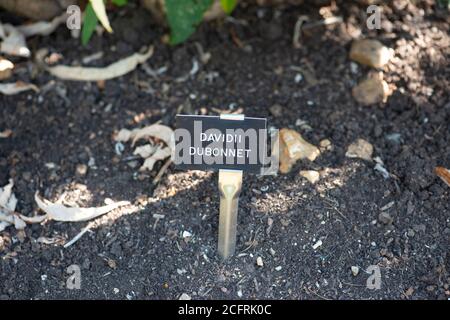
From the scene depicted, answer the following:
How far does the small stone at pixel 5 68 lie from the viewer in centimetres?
258

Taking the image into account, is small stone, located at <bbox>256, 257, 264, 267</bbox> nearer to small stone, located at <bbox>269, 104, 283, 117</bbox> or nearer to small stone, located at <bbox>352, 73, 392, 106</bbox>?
small stone, located at <bbox>269, 104, 283, 117</bbox>

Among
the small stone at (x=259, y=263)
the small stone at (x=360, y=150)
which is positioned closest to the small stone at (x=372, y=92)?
the small stone at (x=360, y=150)

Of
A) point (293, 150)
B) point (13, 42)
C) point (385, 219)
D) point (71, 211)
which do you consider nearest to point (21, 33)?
point (13, 42)

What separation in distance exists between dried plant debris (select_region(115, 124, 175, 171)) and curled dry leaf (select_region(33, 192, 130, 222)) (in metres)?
0.18

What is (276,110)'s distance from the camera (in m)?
2.51

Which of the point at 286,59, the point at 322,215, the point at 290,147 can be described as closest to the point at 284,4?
the point at 286,59

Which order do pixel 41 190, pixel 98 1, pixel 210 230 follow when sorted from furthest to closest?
pixel 41 190
pixel 210 230
pixel 98 1

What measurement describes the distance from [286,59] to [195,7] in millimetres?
396

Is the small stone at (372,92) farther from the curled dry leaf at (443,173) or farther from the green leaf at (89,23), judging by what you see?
the green leaf at (89,23)

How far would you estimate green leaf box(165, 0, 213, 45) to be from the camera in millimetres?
2498

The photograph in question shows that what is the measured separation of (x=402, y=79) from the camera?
257 centimetres

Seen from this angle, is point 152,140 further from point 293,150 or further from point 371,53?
point 371,53

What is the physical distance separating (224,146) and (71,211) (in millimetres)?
593

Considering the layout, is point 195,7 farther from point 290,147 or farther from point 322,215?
point 322,215
